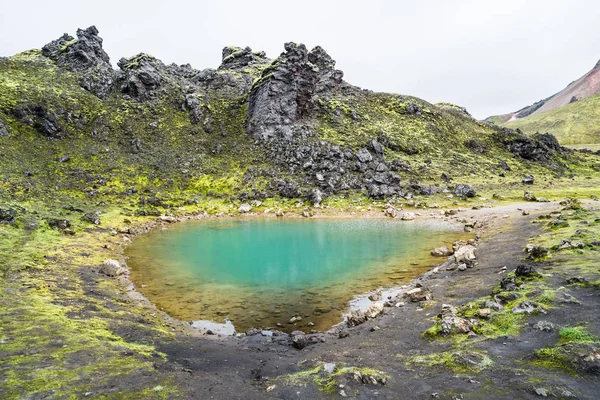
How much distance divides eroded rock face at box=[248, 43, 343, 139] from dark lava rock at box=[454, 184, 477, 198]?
51226 millimetres

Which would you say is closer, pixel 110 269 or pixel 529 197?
pixel 110 269

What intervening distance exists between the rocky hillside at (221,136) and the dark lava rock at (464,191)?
15.4 ft

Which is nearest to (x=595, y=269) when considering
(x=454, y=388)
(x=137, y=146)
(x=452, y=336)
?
(x=452, y=336)

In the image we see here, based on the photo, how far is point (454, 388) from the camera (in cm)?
1138

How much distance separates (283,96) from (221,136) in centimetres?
2481

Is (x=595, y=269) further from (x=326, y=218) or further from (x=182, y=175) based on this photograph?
(x=182, y=175)

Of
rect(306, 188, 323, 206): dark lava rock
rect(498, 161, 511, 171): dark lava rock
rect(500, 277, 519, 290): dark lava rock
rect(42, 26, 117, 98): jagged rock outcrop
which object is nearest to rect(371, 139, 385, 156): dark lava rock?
rect(306, 188, 323, 206): dark lava rock

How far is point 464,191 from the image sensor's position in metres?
72.8

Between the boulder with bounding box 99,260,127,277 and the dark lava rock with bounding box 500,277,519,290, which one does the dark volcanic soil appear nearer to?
the dark lava rock with bounding box 500,277,519,290

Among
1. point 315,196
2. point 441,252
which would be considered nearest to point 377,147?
point 315,196

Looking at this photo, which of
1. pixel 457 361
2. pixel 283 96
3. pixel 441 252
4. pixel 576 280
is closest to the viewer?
pixel 457 361

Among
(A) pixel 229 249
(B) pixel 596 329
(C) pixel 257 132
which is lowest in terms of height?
(A) pixel 229 249

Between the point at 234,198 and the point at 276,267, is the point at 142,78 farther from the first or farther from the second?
the point at 276,267

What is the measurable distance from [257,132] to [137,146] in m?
Result: 36.6
